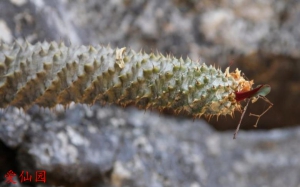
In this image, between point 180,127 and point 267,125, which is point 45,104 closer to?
point 180,127

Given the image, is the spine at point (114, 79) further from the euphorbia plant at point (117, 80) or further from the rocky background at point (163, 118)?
the rocky background at point (163, 118)

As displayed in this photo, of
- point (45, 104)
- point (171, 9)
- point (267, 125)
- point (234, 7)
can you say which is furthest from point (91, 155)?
point (267, 125)

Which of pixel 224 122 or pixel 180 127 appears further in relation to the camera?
pixel 224 122

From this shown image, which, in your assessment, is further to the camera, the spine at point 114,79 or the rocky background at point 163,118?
the rocky background at point 163,118

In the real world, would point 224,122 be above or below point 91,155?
above
